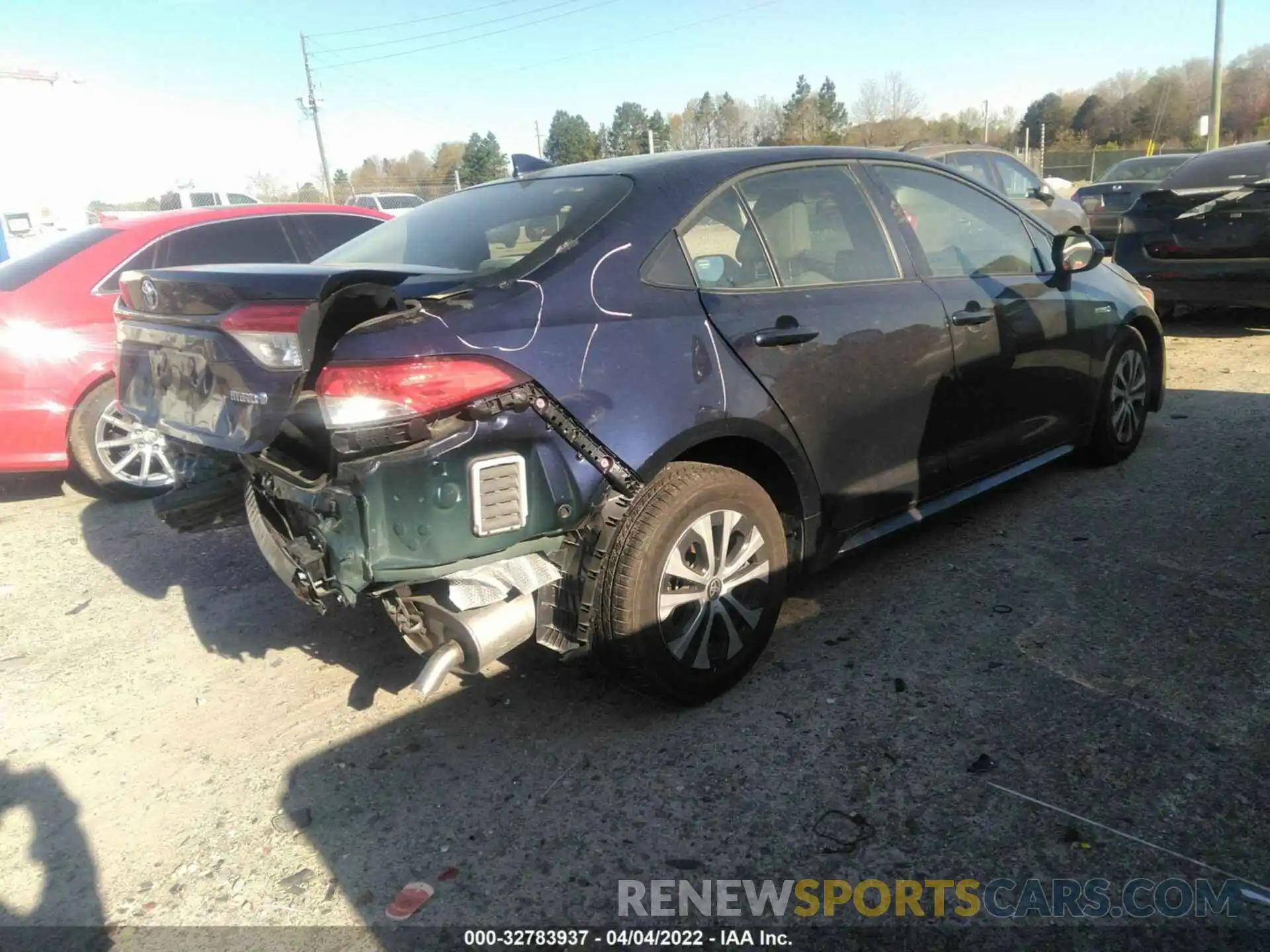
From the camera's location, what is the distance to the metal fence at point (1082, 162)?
4159 centimetres

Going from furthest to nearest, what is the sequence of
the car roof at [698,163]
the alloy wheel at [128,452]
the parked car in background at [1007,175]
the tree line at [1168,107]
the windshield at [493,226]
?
the tree line at [1168,107]
the parked car in background at [1007,175]
the alloy wheel at [128,452]
the car roof at [698,163]
the windshield at [493,226]

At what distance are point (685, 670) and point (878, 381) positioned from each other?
1317 mm

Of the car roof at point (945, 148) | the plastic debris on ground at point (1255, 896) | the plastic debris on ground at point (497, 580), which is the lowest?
the plastic debris on ground at point (1255, 896)

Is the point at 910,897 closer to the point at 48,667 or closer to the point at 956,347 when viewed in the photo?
the point at 956,347

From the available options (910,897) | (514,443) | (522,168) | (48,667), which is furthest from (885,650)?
(48,667)

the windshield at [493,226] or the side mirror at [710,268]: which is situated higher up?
the windshield at [493,226]

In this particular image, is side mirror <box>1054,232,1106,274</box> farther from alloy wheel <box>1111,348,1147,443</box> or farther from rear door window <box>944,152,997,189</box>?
rear door window <box>944,152,997,189</box>

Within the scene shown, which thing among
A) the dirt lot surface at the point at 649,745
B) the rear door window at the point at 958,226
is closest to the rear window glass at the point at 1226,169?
the rear door window at the point at 958,226

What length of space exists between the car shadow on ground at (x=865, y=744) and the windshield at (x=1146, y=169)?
1348cm

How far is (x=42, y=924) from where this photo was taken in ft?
7.49

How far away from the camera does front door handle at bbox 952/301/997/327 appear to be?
3752 millimetres

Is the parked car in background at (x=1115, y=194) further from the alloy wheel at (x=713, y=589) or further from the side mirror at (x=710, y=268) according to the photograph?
the alloy wheel at (x=713, y=589)

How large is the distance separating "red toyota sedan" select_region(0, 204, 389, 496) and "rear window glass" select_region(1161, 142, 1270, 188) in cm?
846

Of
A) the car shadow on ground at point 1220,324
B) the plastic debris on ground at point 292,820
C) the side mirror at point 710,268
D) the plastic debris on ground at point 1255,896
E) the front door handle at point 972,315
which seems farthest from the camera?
the car shadow on ground at point 1220,324
